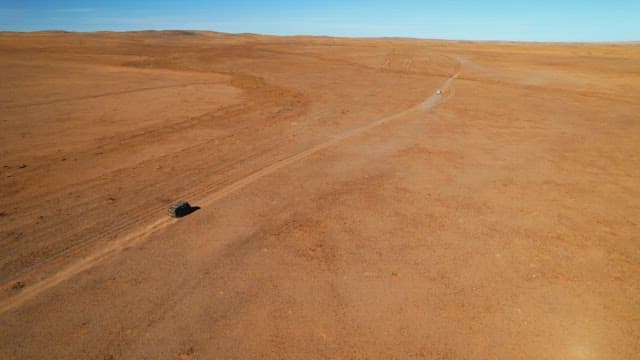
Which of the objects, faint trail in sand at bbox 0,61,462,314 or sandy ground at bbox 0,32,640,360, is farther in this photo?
faint trail in sand at bbox 0,61,462,314

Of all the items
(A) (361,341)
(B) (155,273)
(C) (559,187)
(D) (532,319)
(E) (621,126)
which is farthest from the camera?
(E) (621,126)

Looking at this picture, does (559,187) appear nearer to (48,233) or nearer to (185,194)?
(185,194)

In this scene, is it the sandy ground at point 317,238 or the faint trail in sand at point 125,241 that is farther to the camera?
the faint trail in sand at point 125,241

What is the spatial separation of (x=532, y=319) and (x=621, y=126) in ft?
35.7

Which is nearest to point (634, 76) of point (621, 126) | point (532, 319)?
point (621, 126)

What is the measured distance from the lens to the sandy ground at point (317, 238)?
4.04 m

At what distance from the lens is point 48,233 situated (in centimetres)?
567

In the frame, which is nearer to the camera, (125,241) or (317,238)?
(125,241)

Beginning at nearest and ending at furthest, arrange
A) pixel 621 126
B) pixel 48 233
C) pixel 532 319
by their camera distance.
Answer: pixel 532 319
pixel 48 233
pixel 621 126

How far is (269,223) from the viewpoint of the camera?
20.1 feet

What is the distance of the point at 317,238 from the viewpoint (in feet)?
18.9

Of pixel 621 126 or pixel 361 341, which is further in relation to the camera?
pixel 621 126

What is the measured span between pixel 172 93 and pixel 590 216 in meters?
14.7

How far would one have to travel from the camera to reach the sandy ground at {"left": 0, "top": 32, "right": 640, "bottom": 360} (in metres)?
4.04
